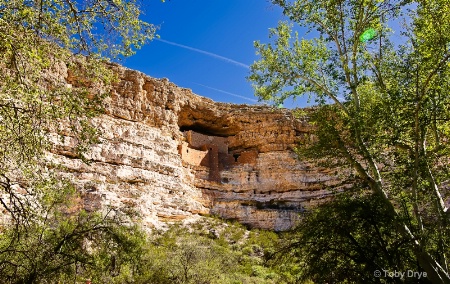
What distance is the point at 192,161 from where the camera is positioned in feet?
98.6

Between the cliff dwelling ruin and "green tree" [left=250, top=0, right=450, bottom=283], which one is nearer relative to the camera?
"green tree" [left=250, top=0, right=450, bottom=283]

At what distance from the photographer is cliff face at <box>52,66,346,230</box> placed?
2467 centimetres

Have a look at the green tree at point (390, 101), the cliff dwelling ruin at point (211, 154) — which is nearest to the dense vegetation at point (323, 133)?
the green tree at point (390, 101)

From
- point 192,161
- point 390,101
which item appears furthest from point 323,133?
point 192,161

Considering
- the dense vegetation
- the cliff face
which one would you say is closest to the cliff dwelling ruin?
the cliff face

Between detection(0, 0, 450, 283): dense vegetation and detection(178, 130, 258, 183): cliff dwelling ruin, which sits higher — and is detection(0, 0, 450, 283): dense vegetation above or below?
below

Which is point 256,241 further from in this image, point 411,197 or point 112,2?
point 112,2

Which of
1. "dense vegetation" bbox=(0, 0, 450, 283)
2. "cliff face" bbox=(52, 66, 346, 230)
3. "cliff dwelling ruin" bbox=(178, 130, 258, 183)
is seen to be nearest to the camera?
"dense vegetation" bbox=(0, 0, 450, 283)

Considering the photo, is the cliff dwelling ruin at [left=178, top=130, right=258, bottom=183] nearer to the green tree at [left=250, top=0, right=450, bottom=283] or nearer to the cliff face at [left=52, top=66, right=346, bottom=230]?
the cliff face at [left=52, top=66, right=346, bottom=230]

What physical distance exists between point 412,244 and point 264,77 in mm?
5095

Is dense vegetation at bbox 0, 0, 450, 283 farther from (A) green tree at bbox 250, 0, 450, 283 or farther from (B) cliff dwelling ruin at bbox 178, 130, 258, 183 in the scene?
(B) cliff dwelling ruin at bbox 178, 130, 258, 183

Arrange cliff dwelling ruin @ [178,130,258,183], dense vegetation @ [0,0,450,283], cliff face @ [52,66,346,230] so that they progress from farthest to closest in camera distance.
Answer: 1. cliff dwelling ruin @ [178,130,258,183]
2. cliff face @ [52,66,346,230]
3. dense vegetation @ [0,0,450,283]

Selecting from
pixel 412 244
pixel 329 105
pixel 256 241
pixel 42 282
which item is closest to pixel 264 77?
pixel 329 105

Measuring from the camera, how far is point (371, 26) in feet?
29.5
